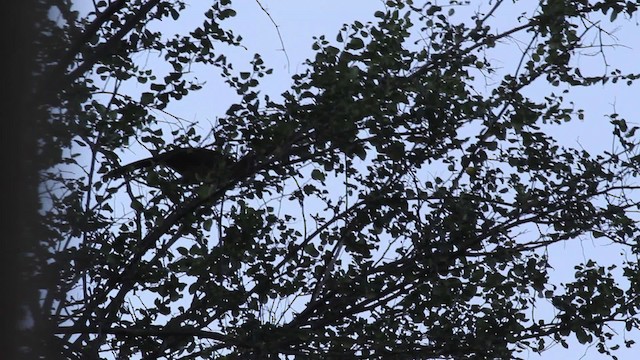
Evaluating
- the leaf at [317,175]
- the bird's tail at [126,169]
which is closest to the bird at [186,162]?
the bird's tail at [126,169]

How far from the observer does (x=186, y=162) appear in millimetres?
4430

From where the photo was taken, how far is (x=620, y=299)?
4.54 meters

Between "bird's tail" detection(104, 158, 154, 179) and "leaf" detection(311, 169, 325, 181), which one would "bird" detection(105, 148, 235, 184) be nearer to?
"bird's tail" detection(104, 158, 154, 179)

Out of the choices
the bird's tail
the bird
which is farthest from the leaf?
the bird's tail

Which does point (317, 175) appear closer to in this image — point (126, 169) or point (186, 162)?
point (186, 162)

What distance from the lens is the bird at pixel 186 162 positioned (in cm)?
432

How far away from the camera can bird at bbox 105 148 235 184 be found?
4324 millimetres

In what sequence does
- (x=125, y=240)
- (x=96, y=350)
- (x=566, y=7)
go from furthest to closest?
(x=566, y=7), (x=125, y=240), (x=96, y=350)

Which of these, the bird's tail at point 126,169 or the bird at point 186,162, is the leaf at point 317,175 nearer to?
the bird at point 186,162

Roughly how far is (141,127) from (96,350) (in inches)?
41.8

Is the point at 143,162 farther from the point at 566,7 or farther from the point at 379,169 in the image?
the point at 566,7

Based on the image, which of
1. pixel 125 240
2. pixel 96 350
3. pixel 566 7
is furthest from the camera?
pixel 566 7

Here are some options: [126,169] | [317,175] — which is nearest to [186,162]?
[126,169]

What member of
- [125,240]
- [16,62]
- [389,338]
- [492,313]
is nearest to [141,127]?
[125,240]
